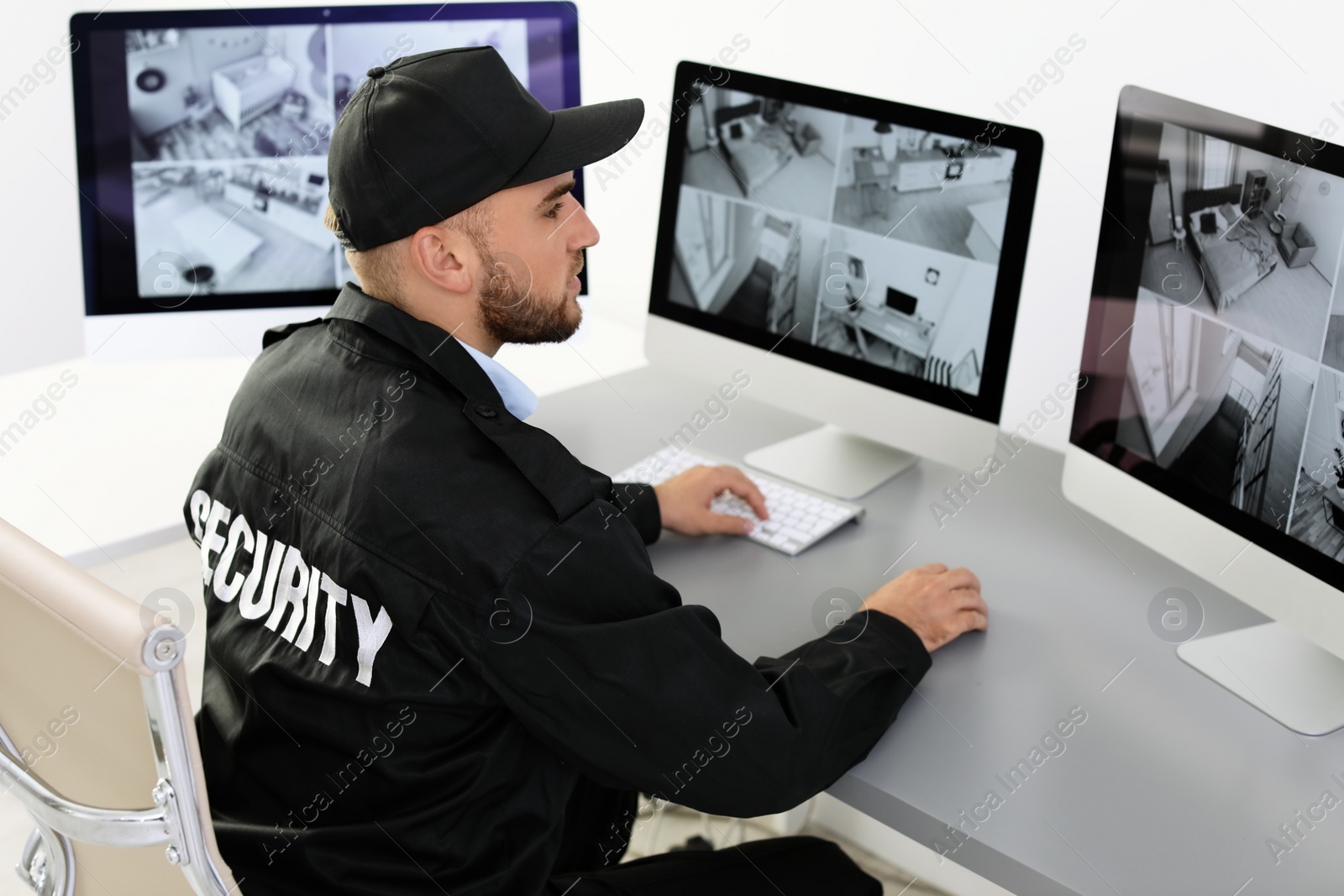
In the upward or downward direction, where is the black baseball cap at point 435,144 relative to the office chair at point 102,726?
upward

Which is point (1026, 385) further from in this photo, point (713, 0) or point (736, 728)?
point (736, 728)

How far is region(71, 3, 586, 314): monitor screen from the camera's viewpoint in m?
1.67

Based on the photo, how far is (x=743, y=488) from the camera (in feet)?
5.04

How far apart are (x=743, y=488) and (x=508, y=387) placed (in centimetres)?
39

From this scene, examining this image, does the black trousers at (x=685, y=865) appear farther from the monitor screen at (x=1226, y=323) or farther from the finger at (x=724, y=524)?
the monitor screen at (x=1226, y=323)

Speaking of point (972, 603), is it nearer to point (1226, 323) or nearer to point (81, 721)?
point (1226, 323)

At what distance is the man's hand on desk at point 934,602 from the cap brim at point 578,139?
22.2 inches

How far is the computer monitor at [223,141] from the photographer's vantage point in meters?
1.67

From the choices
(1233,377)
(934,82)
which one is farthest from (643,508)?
(934,82)

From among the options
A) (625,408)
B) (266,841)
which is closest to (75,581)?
(266,841)

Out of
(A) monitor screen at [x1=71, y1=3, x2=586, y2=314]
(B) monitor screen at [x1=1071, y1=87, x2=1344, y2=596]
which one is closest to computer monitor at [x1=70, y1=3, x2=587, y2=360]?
(A) monitor screen at [x1=71, y1=3, x2=586, y2=314]

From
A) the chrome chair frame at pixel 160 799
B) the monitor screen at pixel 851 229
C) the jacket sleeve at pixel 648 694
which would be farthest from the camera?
the monitor screen at pixel 851 229

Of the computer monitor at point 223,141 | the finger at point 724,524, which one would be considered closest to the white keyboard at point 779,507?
the finger at point 724,524

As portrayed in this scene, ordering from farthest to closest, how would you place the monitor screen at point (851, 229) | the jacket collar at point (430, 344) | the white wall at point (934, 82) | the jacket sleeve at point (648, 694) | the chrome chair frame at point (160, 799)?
the white wall at point (934, 82) → the monitor screen at point (851, 229) → the jacket collar at point (430, 344) → the jacket sleeve at point (648, 694) → the chrome chair frame at point (160, 799)
